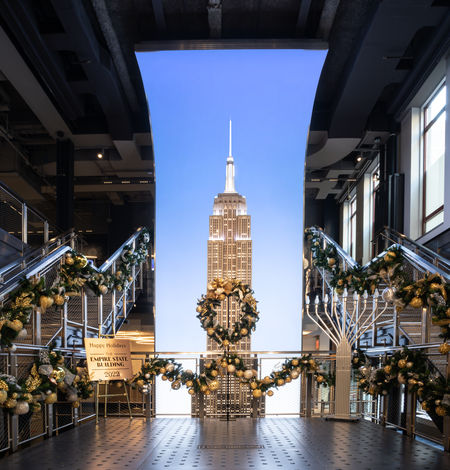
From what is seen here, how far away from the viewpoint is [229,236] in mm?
10891

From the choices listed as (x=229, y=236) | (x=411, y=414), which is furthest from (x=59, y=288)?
(x=229, y=236)

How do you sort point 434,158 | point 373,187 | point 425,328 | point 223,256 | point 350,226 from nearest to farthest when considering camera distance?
1. point 425,328
2. point 434,158
3. point 223,256
4. point 373,187
5. point 350,226

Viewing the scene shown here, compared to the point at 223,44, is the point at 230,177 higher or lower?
lower

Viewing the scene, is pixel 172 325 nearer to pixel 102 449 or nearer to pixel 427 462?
pixel 102 449

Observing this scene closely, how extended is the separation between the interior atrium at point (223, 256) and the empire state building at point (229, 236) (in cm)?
5

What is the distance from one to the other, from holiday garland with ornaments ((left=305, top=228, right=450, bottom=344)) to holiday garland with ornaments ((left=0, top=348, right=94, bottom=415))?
13.3ft

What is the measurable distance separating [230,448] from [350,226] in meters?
10.4

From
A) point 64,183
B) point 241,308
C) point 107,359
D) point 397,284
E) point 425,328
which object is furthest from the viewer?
point 64,183

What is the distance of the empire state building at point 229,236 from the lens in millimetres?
10688

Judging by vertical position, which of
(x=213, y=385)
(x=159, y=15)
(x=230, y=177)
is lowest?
(x=213, y=385)

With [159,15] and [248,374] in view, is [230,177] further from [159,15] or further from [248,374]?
[248,374]

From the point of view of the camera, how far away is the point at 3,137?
12922 millimetres

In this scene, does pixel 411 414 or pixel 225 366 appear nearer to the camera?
pixel 411 414

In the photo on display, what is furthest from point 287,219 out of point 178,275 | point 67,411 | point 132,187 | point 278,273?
point 67,411
